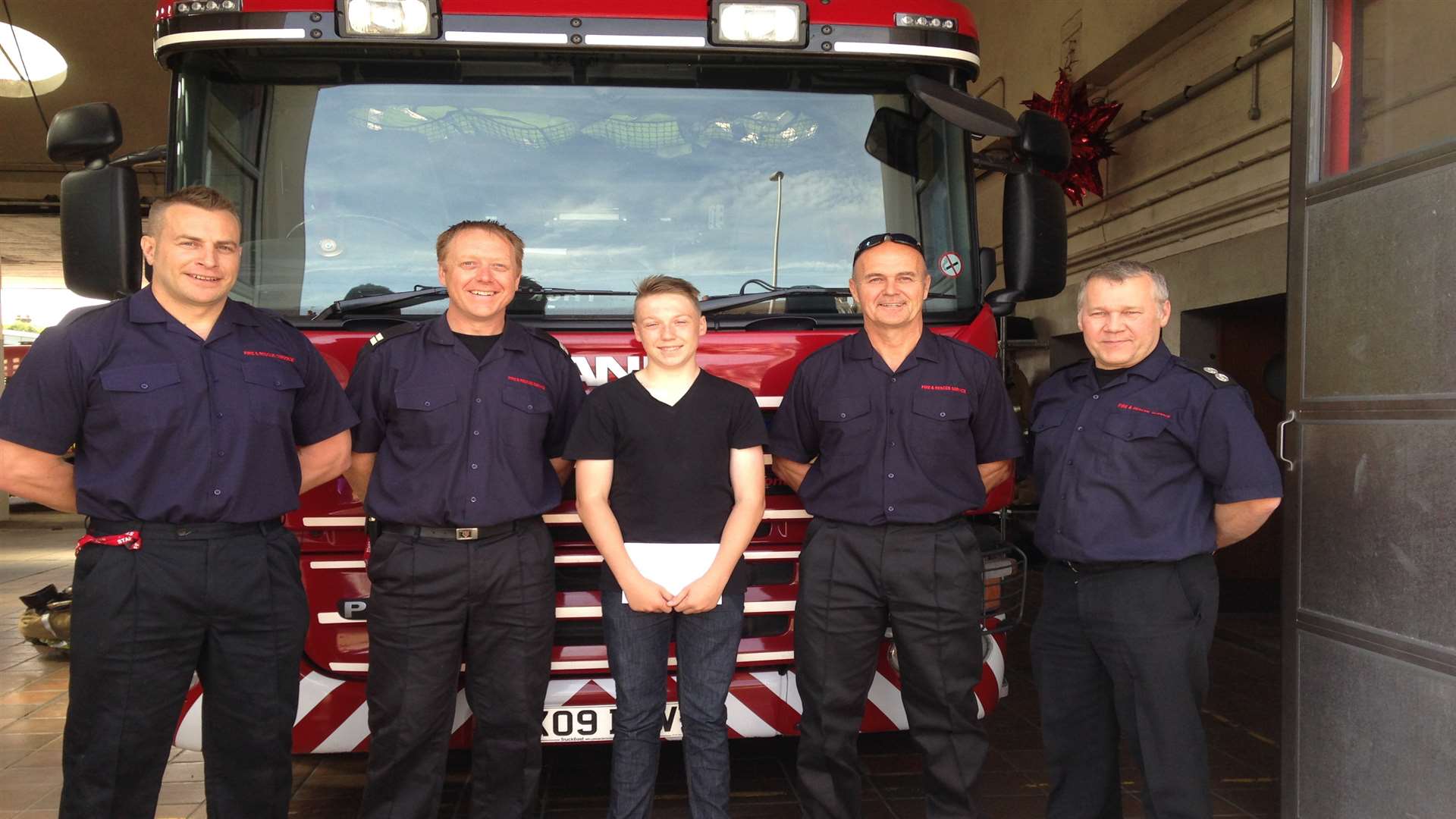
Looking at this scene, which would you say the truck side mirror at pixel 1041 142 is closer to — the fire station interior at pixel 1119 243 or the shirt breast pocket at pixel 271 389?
the fire station interior at pixel 1119 243

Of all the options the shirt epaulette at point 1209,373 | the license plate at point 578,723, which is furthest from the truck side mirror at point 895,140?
the license plate at point 578,723

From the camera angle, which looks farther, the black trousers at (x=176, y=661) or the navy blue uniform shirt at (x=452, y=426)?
the navy blue uniform shirt at (x=452, y=426)

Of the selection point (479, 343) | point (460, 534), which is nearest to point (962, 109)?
point (479, 343)

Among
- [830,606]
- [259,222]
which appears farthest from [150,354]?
[830,606]

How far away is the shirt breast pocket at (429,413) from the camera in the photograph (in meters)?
2.66

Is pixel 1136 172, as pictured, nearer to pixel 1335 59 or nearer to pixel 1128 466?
pixel 1335 59

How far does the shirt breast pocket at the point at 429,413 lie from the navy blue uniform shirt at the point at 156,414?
29cm

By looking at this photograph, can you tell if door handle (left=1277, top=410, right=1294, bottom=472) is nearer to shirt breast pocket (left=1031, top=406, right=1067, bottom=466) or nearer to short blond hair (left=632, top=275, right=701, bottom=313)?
shirt breast pocket (left=1031, top=406, right=1067, bottom=466)

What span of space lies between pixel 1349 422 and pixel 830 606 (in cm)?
137

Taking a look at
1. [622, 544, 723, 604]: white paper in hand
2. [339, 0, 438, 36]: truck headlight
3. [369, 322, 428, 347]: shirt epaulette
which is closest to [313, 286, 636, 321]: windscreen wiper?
[369, 322, 428, 347]: shirt epaulette

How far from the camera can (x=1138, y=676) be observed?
253 centimetres

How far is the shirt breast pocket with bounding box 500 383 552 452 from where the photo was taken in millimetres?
2688

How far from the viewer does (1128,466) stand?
8.47ft

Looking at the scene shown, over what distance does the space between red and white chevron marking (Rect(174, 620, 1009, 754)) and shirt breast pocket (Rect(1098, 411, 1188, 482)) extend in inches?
34.6
